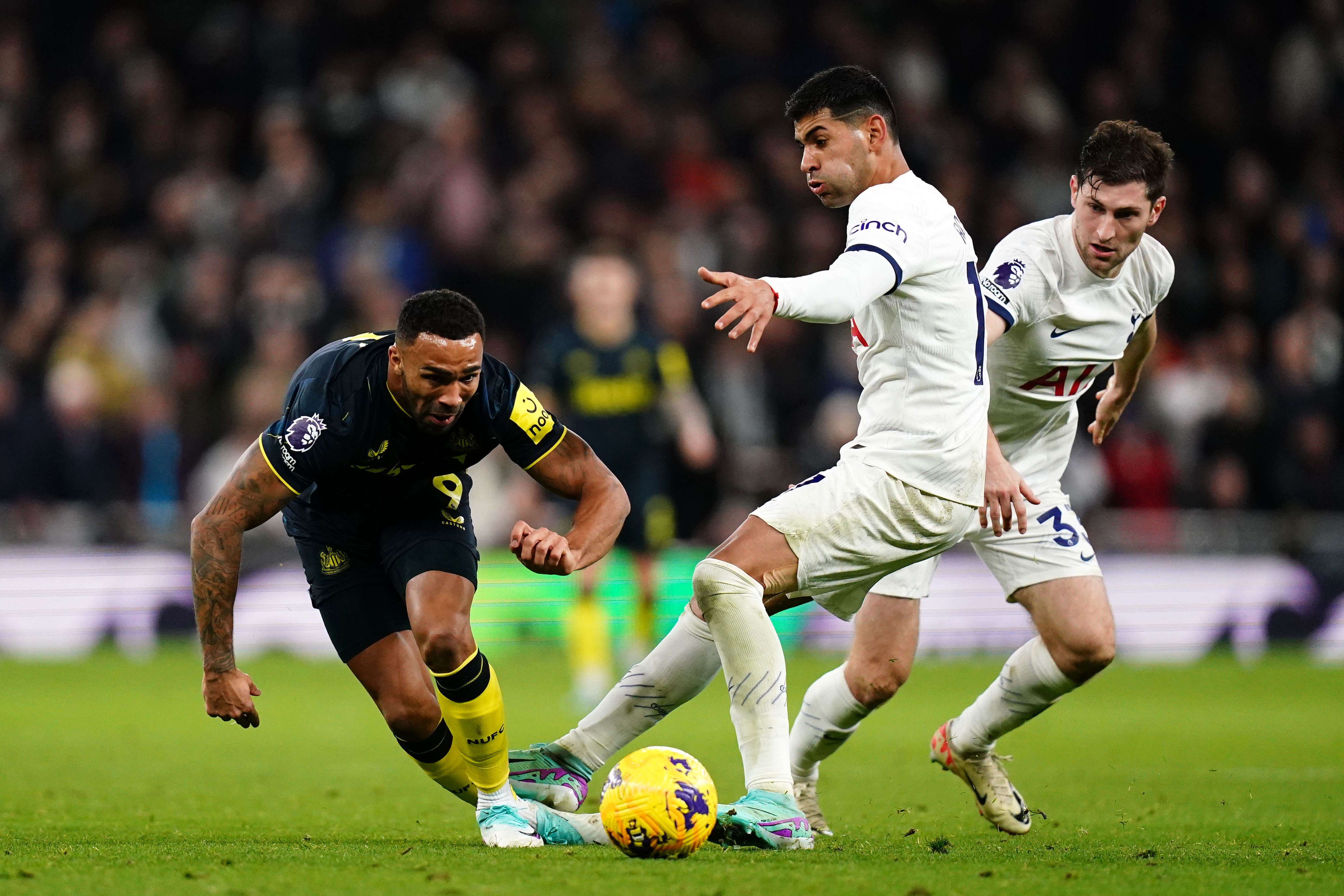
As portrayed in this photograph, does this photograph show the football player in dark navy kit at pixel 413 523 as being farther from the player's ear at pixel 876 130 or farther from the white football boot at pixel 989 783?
the white football boot at pixel 989 783

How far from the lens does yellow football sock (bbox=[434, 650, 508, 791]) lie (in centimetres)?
582

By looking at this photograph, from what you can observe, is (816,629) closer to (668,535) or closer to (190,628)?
(668,535)

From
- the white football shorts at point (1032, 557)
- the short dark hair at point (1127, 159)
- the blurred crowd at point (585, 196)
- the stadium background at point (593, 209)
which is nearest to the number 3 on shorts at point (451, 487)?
the white football shorts at point (1032, 557)

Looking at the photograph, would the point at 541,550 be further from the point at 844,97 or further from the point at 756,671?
the point at 844,97

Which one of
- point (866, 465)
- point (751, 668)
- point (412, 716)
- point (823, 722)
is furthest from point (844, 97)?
point (412, 716)

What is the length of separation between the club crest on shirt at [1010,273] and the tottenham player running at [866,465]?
46 cm

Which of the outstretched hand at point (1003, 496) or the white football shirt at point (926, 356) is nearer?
the white football shirt at point (926, 356)

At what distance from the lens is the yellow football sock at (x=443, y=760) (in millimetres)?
6246

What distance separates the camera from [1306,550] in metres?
14.9

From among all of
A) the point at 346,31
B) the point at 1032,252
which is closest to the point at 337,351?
the point at 1032,252

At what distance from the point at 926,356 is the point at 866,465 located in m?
0.42

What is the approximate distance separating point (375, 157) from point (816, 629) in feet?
22.5

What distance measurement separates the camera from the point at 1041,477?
679 centimetres

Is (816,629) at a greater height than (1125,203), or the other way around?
(1125,203)
